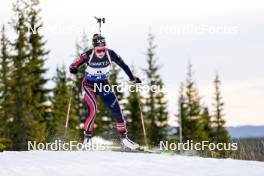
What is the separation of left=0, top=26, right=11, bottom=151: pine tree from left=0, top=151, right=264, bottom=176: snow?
963 inches

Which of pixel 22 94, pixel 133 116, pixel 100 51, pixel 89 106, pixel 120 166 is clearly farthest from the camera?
pixel 133 116

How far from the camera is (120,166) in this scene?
26.5 ft

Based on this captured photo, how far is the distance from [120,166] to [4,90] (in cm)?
3311

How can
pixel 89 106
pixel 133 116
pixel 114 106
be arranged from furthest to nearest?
pixel 133 116
pixel 89 106
pixel 114 106

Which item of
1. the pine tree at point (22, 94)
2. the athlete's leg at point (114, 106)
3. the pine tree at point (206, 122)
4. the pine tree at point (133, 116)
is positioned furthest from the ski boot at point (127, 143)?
the pine tree at point (206, 122)

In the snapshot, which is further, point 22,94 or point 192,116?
point 192,116

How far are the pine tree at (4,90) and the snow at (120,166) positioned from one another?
2446cm

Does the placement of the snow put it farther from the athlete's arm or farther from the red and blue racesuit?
the athlete's arm

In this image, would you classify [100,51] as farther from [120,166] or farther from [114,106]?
[120,166]

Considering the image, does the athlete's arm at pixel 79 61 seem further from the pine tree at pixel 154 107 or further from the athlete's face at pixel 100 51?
the pine tree at pixel 154 107

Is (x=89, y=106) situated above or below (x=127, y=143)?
above

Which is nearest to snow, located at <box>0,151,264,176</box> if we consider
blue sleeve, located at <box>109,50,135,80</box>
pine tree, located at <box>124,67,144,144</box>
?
blue sleeve, located at <box>109,50,135,80</box>

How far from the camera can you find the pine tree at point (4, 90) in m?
36.3

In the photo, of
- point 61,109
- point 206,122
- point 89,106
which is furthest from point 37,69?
point 89,106
